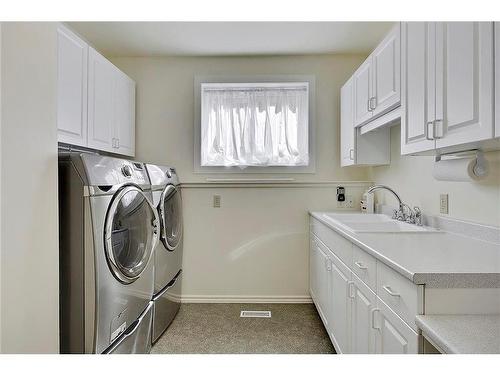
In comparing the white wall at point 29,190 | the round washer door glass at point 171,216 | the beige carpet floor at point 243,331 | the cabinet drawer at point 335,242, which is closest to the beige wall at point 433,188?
the cabinet drawer at point 335,242

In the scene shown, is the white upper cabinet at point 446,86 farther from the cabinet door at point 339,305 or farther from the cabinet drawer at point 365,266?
the cabinet door at point 339,305

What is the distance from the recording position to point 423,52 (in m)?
1.43

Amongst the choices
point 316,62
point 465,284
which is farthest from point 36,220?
point 316,62

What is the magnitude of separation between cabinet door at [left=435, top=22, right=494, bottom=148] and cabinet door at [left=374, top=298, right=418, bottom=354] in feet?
2.18

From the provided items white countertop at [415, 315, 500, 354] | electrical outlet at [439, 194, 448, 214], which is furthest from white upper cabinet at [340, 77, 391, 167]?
white countertop at [415, 315, 500, 354]

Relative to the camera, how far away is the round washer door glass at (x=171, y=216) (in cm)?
240

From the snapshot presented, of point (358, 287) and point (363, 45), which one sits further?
point (363, 45)

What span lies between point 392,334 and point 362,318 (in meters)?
0.34

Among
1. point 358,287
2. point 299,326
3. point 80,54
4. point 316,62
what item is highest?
point 316,62

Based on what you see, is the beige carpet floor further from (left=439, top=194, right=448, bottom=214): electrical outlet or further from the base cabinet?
(left=439, top=194, right=448, bottom=214): electrical outlet

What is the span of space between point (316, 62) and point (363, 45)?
0.41 meters

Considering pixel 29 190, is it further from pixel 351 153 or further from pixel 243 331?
pixel 351 153

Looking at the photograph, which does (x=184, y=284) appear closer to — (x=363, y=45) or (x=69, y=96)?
(x=69, y=96)

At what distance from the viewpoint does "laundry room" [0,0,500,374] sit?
3.23 feet
